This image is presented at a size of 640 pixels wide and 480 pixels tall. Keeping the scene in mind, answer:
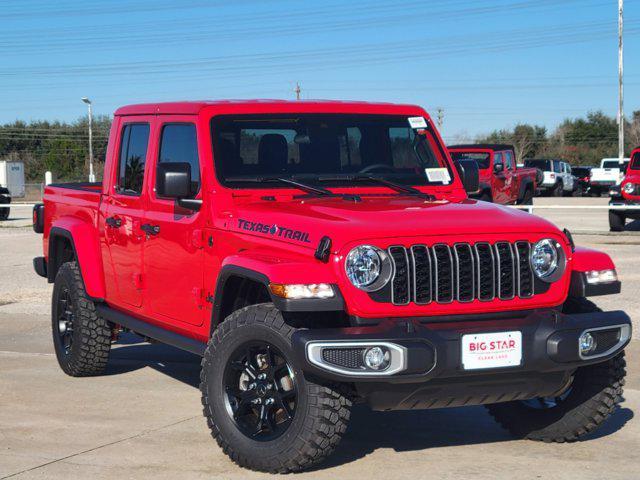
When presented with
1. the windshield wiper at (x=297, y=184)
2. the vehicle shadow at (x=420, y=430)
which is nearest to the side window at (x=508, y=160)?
the vehicle shadow at (x=420, y=430)

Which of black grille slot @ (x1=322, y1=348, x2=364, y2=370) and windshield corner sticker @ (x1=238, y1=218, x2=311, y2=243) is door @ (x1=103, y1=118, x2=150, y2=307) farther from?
black grille slot @ (x1=322, y1=348, x2=364, y2=370)

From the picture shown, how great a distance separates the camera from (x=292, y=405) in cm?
546

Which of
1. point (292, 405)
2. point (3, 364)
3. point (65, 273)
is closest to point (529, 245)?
point (292, 405)

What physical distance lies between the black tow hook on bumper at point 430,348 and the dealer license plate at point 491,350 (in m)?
0.02

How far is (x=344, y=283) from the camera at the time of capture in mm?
5211

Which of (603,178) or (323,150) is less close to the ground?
(323,150)

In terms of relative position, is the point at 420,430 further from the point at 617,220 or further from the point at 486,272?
the point at 617,220

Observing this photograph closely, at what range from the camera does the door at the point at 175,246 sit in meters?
6.37

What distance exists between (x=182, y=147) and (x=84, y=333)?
1.86 meters

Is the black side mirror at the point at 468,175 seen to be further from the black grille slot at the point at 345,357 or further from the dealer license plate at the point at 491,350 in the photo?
the black grille slot at the point at 345,357

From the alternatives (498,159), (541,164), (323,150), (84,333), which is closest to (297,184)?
(323,150)

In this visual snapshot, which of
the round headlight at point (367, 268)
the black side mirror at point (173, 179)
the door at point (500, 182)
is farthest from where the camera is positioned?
the door at point (500, 182)

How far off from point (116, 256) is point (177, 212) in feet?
3.49

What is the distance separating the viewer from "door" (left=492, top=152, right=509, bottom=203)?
2825 cm
